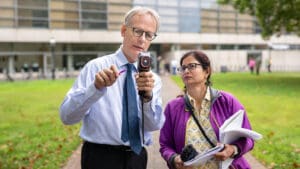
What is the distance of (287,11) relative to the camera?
2605 centimetres

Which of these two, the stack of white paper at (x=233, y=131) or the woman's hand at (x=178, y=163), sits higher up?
the stack of white paper at (x=233, y=131)

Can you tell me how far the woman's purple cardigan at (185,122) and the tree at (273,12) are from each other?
22.2 m

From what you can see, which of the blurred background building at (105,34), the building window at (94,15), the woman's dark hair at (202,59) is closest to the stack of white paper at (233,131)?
the woman's dark hair at (202,59)

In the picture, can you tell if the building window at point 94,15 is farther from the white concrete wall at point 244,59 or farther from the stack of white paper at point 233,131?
the stack of white paper at point 233,131

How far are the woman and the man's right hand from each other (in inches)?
39.0

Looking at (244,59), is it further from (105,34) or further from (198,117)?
(198,117)

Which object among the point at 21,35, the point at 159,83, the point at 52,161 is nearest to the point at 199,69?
the point at 159,83

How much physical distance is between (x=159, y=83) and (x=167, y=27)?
5692cm

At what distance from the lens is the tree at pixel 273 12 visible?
84.2 feet

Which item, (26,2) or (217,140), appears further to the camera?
(26,2)

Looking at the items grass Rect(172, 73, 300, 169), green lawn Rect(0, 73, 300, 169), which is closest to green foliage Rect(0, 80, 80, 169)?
green lawn Rect(0, 73, 300, 169)

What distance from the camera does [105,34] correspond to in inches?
2194

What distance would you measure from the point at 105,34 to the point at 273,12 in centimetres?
3173

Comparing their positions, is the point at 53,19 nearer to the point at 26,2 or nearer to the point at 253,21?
the point at 26,2
